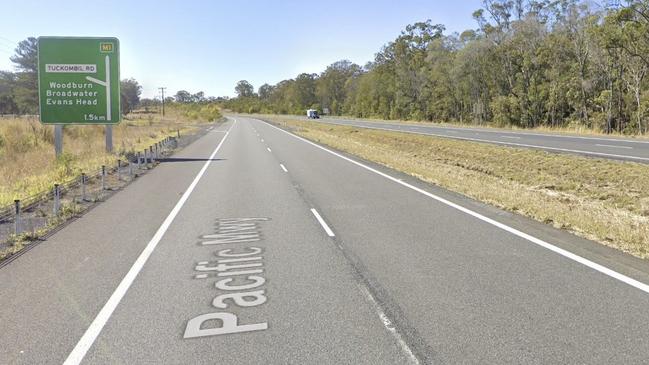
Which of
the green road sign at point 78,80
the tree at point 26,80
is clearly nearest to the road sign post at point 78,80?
the green road sign at point 78,80

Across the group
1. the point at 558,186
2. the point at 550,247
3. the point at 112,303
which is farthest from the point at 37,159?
the point at 550,247

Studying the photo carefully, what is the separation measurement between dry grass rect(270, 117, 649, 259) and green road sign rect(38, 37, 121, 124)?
39.1 ft

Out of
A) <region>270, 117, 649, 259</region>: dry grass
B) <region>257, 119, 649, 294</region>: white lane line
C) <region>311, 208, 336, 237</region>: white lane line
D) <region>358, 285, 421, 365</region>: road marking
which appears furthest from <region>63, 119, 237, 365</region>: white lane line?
<region>270, 117, 649, 259</region>: dry grass

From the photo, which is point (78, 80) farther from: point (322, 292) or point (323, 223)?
point (322, 292)

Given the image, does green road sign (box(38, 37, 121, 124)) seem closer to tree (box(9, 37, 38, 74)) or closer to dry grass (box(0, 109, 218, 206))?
dry grass (box(0, 109, 218, 206))

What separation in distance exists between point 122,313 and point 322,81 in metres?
164

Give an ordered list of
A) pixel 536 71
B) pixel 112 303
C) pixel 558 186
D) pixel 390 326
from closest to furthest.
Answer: pixel 390 326 → pixel 112 303 → pixel 558 186 → pixel 536 71

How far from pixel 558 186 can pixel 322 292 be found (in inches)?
466

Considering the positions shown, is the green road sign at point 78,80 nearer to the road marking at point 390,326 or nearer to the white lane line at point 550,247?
the white lane line at point 550,247

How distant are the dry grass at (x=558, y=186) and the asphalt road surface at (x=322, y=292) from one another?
72cm

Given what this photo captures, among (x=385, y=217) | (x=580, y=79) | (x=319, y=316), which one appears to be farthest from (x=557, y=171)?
(x=580, y=79)

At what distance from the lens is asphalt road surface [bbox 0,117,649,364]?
14.3ft

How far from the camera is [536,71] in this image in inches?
2311

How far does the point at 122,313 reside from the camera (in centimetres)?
524
